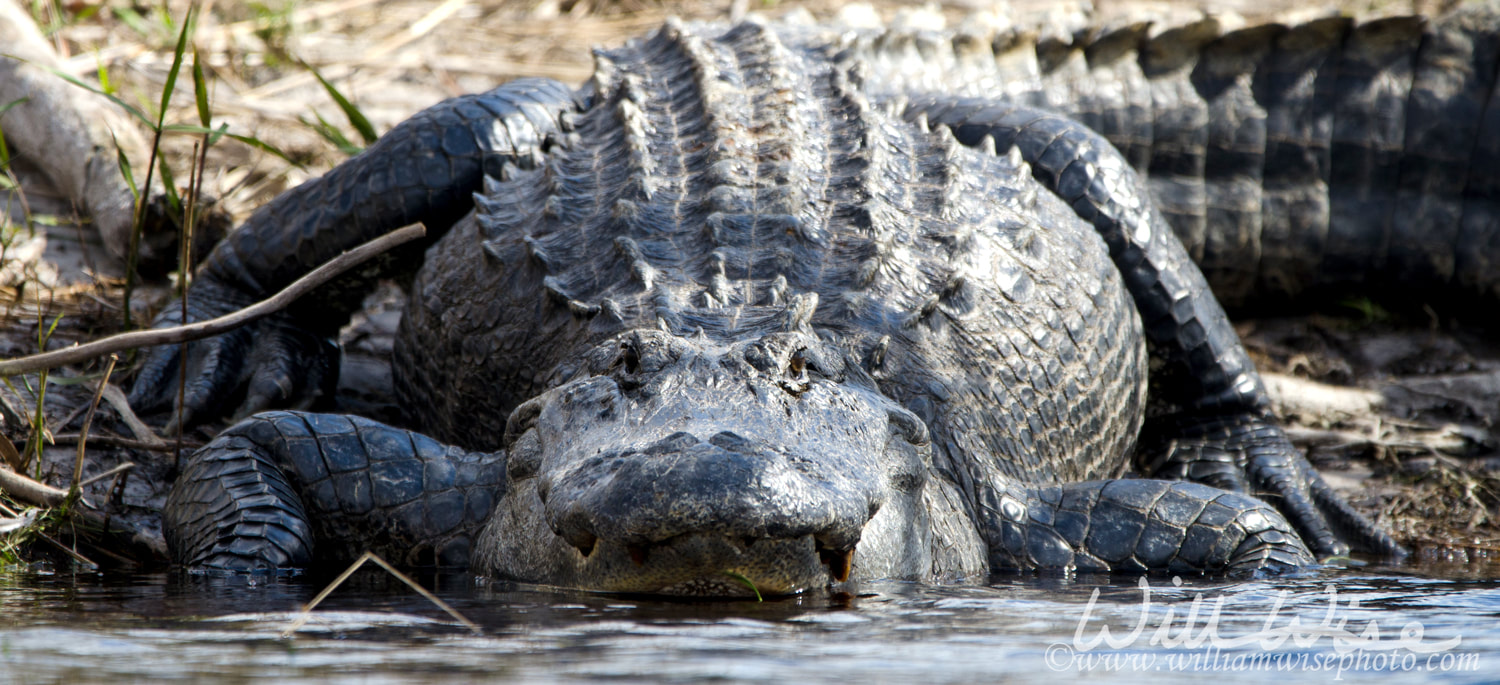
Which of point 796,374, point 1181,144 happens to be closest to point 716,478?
point 796,374

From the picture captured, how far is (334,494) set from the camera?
319 centimetres

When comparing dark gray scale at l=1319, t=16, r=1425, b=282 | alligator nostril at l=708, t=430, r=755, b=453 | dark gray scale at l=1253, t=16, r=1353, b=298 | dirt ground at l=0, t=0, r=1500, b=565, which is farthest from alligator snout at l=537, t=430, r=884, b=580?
dark gray scale at l=1319, t=16, r=1425, b=282

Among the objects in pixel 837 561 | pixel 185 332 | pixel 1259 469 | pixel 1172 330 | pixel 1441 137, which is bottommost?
pixel 837 561

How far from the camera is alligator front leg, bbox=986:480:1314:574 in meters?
3.18

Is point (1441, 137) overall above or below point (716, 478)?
above

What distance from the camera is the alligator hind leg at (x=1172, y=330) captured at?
4262 mm

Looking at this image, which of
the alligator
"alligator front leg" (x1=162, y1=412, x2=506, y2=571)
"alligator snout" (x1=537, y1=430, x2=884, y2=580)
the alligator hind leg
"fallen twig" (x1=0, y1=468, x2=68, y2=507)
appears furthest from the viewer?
the alligator hind leg

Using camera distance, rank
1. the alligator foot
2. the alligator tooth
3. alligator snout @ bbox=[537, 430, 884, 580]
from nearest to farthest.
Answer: alligator snout @ bbox=[537, 430, 884, 580] < the alligator tooth < the alligator foot

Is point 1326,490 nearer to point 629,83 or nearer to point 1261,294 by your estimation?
point 1261,294

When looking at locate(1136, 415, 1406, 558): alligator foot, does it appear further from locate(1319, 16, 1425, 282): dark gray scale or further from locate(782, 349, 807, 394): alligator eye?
locate(782, 349, 807, 394): alligator eye

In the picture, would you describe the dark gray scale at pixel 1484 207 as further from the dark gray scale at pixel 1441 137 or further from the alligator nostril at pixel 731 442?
the alligator nostril at pixel 731 442

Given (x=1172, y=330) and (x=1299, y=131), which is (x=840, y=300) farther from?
(x=1299, y=131)

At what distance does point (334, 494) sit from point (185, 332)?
2.09 ft

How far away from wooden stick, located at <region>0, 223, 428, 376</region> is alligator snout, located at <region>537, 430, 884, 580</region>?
2.41 feet
